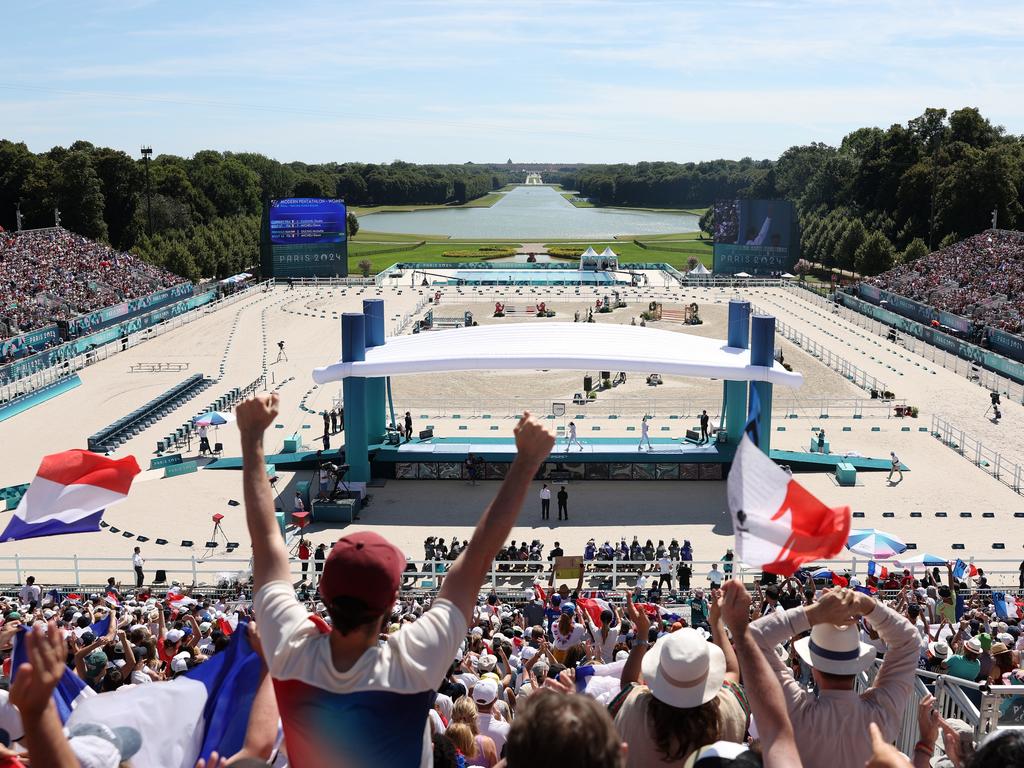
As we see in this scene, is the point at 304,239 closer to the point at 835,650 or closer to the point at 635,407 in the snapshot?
the point at 635,407

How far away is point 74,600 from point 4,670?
24.5 feet

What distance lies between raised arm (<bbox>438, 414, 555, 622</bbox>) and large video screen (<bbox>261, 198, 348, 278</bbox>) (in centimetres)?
7183

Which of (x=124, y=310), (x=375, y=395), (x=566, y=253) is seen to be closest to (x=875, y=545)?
(x=375, y=395)

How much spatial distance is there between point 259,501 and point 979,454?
1162 inches

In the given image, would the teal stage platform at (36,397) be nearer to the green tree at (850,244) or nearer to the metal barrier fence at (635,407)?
the metal barrier fence at (635,407)

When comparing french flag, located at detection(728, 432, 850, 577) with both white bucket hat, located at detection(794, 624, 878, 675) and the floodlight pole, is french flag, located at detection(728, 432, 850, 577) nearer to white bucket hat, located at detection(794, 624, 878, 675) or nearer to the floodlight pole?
white bucket hat, located at detection(794, 624, 878, 675)

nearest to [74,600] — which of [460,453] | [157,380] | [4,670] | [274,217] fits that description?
[4,670]

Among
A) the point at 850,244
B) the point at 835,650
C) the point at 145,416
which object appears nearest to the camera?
A: the point at 835,650

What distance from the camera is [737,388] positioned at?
2894 cm

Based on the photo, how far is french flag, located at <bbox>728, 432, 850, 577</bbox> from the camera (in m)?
5.58

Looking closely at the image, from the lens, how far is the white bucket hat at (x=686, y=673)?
13.5 feet

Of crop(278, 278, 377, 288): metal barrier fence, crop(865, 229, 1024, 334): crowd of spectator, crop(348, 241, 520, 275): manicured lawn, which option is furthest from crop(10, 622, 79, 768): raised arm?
crop(348, 241, 520, 275): manicured lawn

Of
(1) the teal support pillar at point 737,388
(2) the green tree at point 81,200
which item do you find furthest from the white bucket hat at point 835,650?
(2) the green tree at point 81,200

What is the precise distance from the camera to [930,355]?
4697cm
